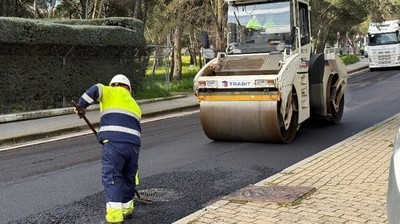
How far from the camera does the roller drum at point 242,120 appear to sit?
964 cm

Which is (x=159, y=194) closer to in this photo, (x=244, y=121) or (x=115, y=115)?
(x=115, y=115)

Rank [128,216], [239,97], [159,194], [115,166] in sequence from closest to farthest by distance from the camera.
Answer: [115,166]
[128,216]
[159,194]
[239,97]

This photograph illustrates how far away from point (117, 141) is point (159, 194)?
1.49 metres

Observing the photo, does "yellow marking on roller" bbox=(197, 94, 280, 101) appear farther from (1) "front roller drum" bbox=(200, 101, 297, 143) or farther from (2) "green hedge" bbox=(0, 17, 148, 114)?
(2) "green hedge" bbox=(0, 17, 148, 114)

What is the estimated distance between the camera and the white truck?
109ft

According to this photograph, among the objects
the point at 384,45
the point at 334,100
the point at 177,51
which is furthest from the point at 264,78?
the point at 384,45

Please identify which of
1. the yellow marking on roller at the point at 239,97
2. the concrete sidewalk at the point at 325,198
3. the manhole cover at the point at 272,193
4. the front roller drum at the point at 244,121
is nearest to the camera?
the concrete sidewalk at the point at 325,198

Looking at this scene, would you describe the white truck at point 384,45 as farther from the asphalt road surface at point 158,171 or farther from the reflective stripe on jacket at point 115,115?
the reflective stripe on jacket at point 115,115

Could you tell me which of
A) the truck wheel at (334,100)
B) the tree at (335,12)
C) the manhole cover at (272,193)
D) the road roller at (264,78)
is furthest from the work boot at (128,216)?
the tree at (335,12)

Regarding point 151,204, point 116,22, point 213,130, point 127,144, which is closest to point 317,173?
point 151,204

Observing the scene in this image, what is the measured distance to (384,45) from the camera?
3344 cm

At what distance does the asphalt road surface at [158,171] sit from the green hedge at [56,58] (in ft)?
12.5

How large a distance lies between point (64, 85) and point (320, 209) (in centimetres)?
1230

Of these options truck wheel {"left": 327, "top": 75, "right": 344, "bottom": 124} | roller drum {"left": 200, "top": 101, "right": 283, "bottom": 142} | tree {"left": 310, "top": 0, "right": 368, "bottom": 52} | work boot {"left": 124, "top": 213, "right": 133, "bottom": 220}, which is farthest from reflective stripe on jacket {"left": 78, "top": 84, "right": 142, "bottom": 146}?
tree {"left": 310, "top": 0, "right": 368, "bottom": 52}
